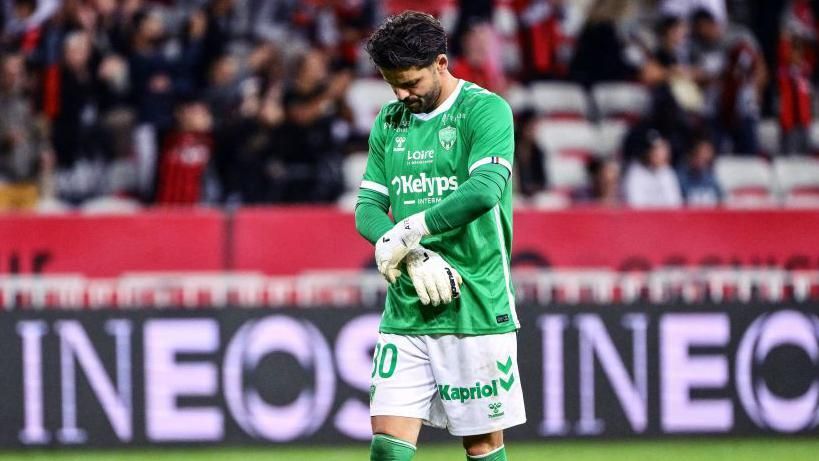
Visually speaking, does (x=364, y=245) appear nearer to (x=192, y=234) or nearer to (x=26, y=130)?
(x=192, y=234)

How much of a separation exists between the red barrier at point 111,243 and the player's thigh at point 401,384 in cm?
386

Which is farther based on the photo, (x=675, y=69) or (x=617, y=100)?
(x=617, y=100)

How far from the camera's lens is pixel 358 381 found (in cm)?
807

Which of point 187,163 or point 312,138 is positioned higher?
point 312,138

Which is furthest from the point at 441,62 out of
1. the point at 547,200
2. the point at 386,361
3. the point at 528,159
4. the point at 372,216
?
the point at 528,159

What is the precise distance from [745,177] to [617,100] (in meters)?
1.38

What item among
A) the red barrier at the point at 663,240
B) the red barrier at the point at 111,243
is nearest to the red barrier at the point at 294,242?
the red barrier at the point at 111,243

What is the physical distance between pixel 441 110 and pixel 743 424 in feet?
13.9

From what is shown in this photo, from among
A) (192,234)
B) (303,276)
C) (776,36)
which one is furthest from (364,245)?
(776,36)

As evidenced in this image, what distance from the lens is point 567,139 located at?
11.8m

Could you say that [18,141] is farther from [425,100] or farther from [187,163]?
[425,100]

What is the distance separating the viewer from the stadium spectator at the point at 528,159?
10500 mm

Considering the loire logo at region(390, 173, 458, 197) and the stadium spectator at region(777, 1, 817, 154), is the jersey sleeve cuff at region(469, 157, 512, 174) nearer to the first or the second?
the loire logo at region(390, 173, 458, 197)

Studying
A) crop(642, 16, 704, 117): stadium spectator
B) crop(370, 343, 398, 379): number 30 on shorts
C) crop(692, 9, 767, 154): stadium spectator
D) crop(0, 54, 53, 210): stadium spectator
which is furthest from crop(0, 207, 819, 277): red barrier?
crop(370, 343, 398, 379): number 30 on shorts
